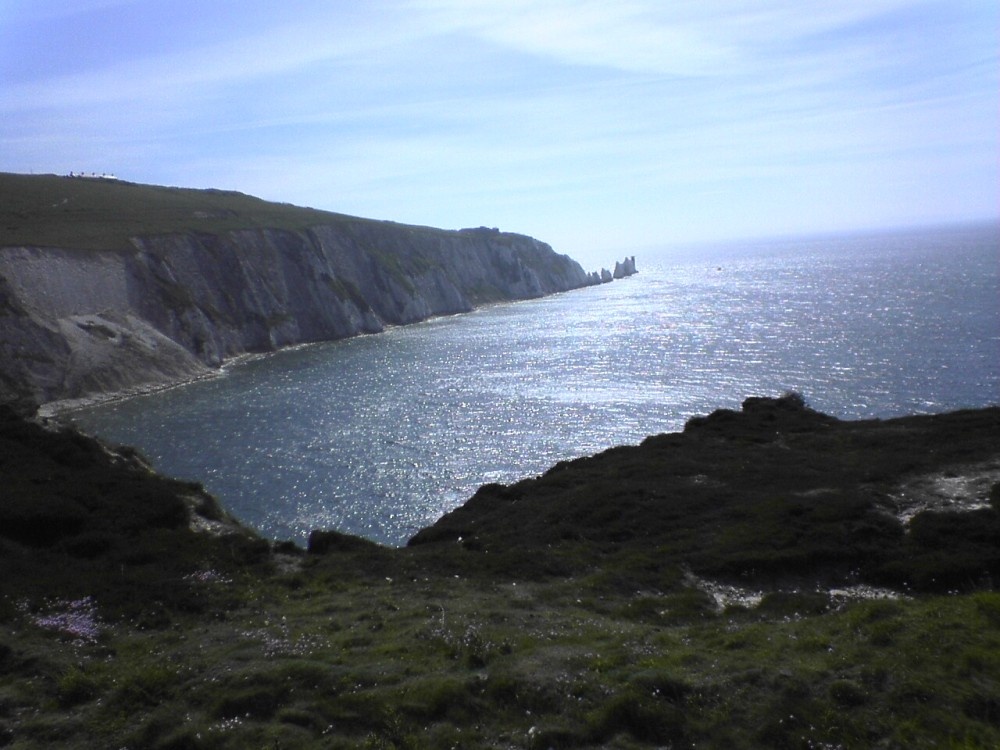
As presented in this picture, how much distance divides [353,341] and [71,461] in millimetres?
74450

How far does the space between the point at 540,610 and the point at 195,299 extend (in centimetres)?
7963

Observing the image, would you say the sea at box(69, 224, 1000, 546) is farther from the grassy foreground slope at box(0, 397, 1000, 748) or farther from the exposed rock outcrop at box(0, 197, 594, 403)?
the grassy foreground slope at box(0, 397, 1000, 748)

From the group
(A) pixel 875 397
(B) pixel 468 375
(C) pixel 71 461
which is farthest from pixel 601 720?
(B) pixel 468 375

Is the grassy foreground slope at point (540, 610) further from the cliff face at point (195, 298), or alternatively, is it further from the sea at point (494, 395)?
the cliff face at point (195, 298)

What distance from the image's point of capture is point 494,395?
63.9 meters

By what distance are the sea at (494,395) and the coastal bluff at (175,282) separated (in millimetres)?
4559

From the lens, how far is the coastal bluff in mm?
66375

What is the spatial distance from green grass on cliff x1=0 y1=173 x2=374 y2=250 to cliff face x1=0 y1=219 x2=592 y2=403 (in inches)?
117

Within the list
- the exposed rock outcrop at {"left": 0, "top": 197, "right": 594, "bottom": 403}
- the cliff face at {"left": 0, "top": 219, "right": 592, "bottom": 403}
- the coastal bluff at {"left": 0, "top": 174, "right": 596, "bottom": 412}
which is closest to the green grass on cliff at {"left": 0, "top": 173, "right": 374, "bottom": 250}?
the coastal bluff at {"left": 0, "top": 174, "right": 596, "bottom": 412}

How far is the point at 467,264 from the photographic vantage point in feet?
511

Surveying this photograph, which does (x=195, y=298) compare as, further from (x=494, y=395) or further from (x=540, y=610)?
(x=540, y=610)

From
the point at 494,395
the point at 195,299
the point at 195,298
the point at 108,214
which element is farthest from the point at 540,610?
the point at 108,214

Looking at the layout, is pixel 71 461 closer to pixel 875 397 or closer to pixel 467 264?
pixel 875 397

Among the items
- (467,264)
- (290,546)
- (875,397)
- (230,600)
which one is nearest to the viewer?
(230,600)
